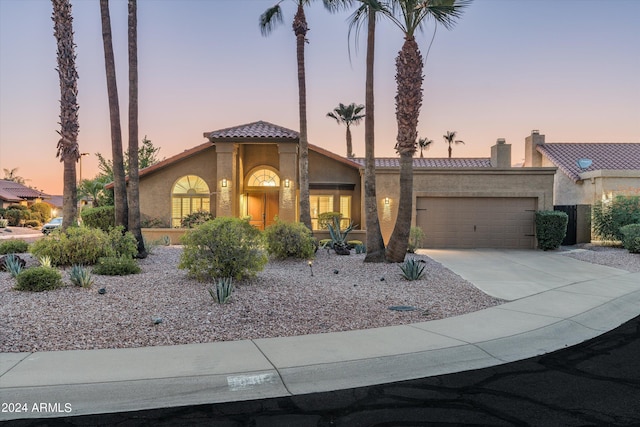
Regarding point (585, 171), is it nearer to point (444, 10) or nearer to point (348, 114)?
point (444, 10)

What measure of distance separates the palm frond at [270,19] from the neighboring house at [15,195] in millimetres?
41689

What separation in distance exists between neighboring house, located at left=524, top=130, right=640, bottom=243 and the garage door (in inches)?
115

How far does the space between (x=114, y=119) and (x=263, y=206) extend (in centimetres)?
998

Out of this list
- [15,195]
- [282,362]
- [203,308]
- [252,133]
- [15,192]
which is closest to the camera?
[282,362]

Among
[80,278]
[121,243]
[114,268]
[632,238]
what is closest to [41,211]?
[121,243]

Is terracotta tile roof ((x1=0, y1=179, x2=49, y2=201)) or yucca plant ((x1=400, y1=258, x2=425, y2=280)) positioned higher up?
terracotta tile roof ((x1=0, y1=179, x2=49, y2=201))

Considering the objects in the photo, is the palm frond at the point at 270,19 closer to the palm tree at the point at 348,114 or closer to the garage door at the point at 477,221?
the garage door at the point at 477,221

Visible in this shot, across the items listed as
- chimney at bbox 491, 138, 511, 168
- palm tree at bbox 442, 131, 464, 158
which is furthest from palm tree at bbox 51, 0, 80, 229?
palm tree at bbox 442, 131, 464, 158

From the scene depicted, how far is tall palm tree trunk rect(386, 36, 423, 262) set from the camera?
12383mm

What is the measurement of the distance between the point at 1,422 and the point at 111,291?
178 inches

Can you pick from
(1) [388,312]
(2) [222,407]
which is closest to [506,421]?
(2) [222,407]

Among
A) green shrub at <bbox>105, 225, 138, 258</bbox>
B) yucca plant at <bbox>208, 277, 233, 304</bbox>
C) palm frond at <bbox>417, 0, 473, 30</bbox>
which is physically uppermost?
palm frond at <bbox>417, 0, 473, 30</bbox>

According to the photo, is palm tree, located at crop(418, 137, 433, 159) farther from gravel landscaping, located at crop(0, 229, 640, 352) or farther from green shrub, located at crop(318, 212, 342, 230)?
gravel landscaping, located at crop(0, 229, 640, 352)

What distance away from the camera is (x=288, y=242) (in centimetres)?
1319
